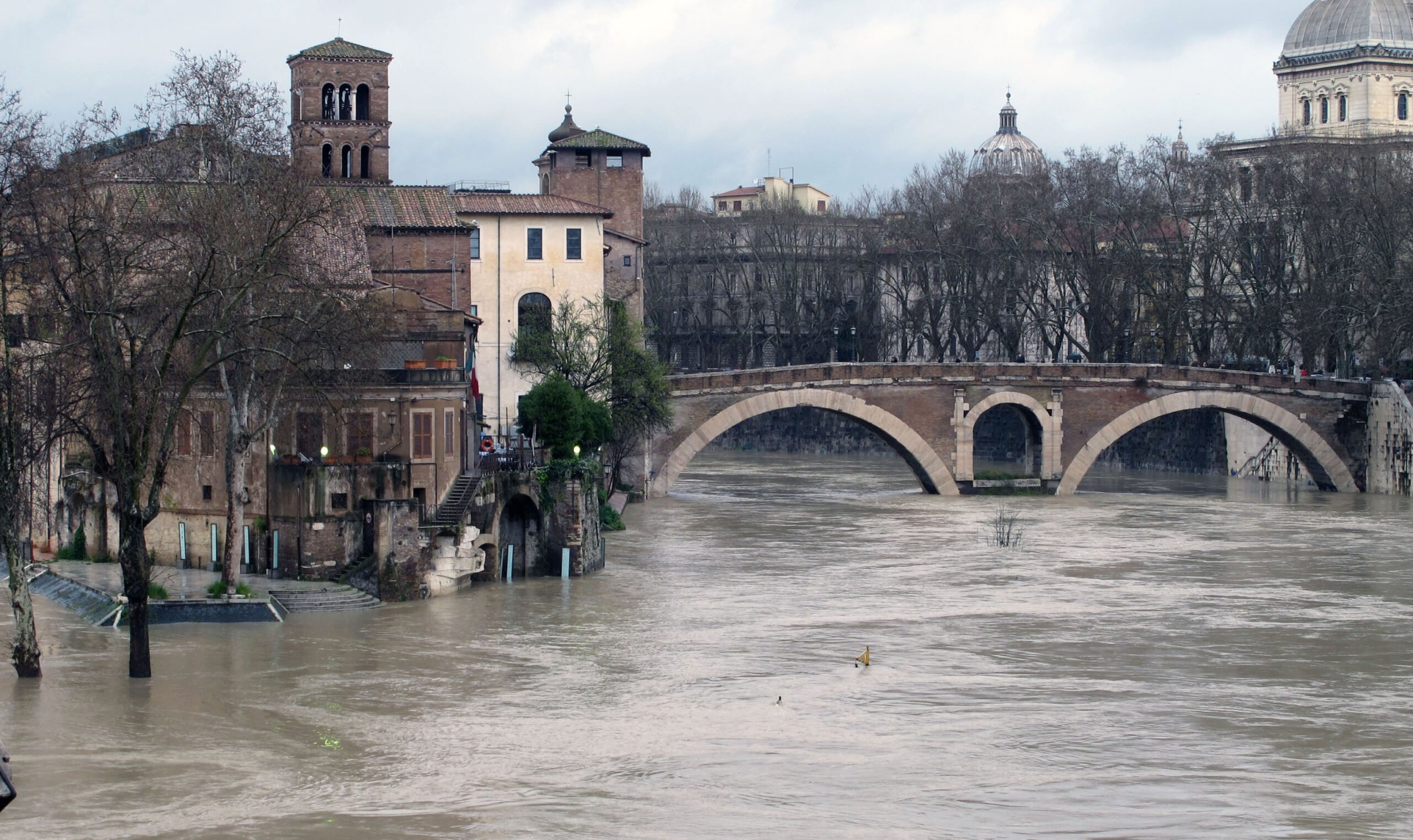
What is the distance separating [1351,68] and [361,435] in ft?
207

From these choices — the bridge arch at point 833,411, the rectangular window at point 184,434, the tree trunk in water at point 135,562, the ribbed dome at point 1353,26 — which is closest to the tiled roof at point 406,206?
the bridge arch at point 833,411

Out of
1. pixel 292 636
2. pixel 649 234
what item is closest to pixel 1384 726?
pixel 292 636

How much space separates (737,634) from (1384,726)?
10206mm

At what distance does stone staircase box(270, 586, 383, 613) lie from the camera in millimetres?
30141

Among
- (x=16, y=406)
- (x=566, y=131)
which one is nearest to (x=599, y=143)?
(x=566, y=131)

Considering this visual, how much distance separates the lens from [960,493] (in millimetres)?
55281

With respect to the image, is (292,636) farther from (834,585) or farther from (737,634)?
(834,585)

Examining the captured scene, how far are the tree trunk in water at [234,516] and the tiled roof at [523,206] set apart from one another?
20.8m

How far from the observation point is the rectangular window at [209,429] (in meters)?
33.7

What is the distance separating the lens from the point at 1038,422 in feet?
188

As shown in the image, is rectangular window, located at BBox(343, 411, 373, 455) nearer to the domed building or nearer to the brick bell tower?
the brick bell tower

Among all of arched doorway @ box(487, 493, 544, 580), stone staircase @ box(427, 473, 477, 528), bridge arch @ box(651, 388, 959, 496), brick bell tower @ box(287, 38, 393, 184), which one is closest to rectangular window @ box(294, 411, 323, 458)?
stone staircase @ box(427, 473, 477, 528)

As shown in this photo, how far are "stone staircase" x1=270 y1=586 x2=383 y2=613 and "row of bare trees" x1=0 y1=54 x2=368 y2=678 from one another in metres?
1.02

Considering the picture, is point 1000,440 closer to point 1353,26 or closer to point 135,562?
point 1353,26
